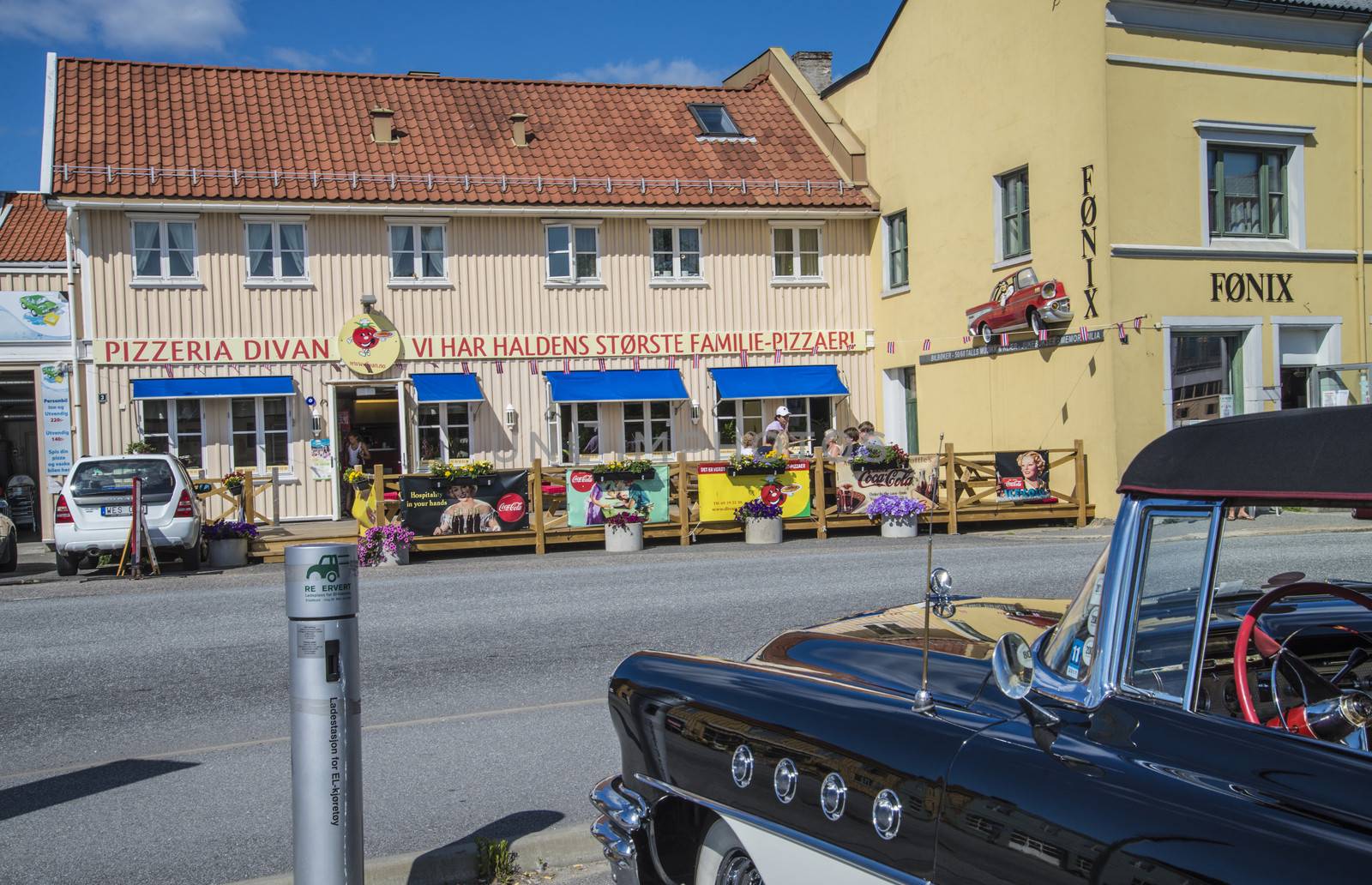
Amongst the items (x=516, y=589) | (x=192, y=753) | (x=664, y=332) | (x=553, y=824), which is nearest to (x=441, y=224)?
(x=664, y=332)

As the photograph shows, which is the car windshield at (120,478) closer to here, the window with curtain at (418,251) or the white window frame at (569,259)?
the window with curtain at (418,251)

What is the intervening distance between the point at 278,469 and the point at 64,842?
19.2m

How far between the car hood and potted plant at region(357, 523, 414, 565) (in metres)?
13.4

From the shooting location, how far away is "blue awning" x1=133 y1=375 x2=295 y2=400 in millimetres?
23000

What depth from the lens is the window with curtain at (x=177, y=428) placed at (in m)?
23.2

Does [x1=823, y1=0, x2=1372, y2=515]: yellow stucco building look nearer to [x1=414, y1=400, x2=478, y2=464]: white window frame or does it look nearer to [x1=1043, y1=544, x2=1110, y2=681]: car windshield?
[x1=414, y1=400, x2=478, y2=464]: white window frame

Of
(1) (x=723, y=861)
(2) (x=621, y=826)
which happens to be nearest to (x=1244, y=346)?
(2) (x=621, y=826)

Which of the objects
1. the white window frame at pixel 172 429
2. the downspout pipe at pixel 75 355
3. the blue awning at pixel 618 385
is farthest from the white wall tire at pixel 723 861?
the downspout pipe at pixel 75 355

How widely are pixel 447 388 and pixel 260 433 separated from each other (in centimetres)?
363

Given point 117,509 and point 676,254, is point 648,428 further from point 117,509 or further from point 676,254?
point 117,509

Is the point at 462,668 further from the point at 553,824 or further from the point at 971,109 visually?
the point at 971,109

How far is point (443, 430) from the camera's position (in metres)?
24.6

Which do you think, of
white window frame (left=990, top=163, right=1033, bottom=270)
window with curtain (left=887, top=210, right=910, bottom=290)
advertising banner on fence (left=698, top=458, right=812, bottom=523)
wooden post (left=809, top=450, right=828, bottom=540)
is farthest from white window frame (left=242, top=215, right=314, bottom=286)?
white window frame (left=990, top=163, right=1033, bottom=270)

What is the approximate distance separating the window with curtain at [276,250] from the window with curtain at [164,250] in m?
1.10
